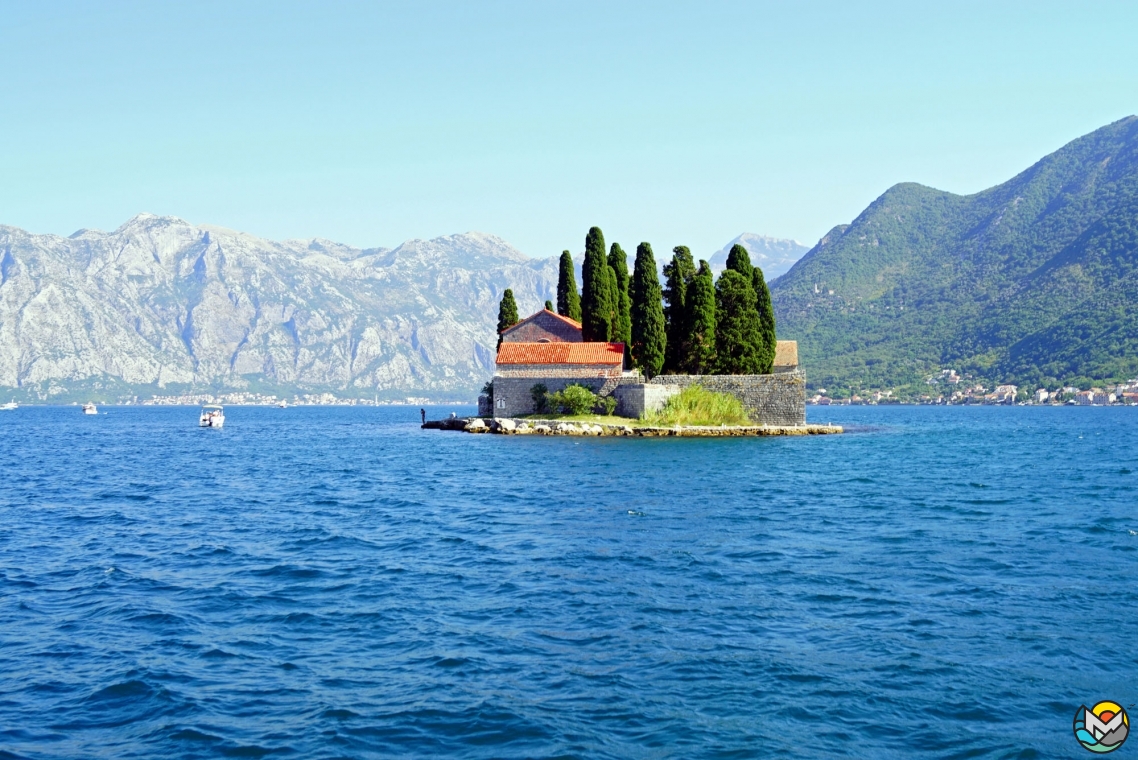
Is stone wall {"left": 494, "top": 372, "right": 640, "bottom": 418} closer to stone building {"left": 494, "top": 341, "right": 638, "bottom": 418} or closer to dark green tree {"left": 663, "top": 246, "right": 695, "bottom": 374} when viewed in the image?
stone building {"left": 494, "top": 341, "right": 638, "bottom": 418}

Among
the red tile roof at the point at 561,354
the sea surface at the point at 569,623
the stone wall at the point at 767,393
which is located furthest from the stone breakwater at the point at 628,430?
the sea surface at the point at 569,623

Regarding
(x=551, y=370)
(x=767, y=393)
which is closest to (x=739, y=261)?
(x=767, y=393)

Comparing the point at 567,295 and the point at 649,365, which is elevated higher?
the point at 567,295

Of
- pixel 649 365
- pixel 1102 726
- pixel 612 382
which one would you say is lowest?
pixel 1102 726

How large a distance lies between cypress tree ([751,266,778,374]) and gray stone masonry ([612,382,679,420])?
26.6 feet

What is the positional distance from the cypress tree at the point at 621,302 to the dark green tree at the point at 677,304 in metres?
2.66

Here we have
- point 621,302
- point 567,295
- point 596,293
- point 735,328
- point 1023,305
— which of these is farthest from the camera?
point 1023,305

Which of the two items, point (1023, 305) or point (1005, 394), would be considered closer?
point (1005, 394)

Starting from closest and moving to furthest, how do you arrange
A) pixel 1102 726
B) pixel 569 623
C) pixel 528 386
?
pixel 1102 726, pixel 569 623, pixel 528 386

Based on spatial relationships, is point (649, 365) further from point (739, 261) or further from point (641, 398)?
point (739, 261)

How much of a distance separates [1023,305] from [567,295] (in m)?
122

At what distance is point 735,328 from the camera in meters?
61.2

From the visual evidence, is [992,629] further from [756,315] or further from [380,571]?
[756,315]

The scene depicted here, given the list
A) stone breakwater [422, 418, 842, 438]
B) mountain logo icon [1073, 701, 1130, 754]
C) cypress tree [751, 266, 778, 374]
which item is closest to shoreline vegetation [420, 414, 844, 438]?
stone breakwater [422, 418, 842, 438]
